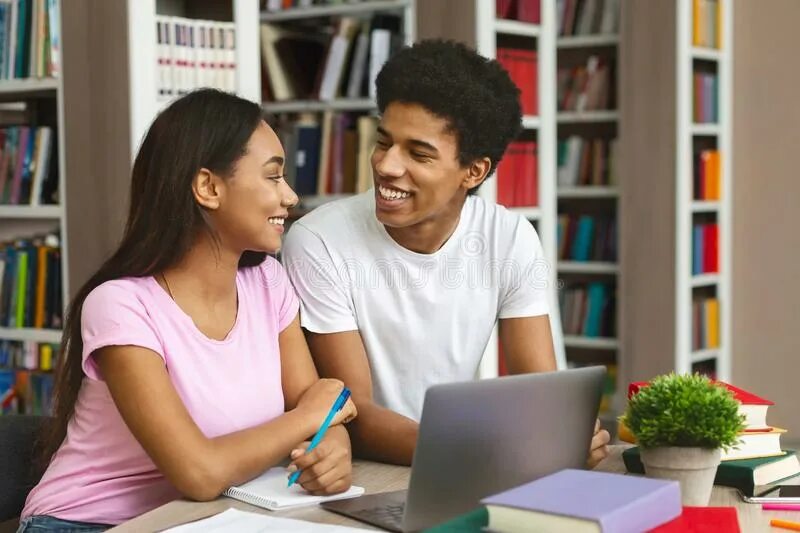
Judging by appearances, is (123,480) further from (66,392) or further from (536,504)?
(536,504)

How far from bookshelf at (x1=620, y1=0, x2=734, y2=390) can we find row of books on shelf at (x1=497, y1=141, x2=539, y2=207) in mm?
766

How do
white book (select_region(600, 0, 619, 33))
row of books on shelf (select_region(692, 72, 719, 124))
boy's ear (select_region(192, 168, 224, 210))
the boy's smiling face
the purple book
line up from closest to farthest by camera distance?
the purple book, boy's ear (select_region(192, 168, 224, 210)), the boy's smiling face, row of books on shelf (select_region(692, 72, 719, 124)), white book (select_region(600, 0, 619, 33))

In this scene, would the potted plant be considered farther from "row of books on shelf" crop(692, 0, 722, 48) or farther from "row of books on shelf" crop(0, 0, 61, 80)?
"row of books on shelf" crop(692, 0, 722, 48)

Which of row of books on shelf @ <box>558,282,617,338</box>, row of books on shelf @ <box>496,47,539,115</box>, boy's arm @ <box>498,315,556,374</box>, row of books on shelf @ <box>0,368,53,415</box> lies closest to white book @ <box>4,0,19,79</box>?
row of books on shelf @ <box>0,368,53,415</box>

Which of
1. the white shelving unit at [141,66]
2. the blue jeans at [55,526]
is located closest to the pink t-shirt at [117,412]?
the blue jeans at [55,526]

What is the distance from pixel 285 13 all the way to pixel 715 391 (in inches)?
140

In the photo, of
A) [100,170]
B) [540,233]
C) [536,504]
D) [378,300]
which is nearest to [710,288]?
[540,233]

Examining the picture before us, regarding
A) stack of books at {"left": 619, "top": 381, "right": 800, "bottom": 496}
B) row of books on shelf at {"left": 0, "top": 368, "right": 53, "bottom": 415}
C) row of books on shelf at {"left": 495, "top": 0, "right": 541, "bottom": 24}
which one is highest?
row of books on shelf at {"left": 495, "top": 0, "right": 541, "bottom": 24}

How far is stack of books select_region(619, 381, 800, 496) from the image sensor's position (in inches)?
55.1

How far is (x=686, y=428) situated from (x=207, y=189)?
0.81 meters

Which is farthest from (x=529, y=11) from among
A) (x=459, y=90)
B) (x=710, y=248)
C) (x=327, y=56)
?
(x=459, y=90)

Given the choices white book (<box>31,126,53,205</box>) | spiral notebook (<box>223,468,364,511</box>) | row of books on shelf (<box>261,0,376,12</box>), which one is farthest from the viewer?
row of books on shelf (<box>261,0,376,12</box>)

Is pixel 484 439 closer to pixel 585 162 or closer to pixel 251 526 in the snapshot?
pixel 251 526

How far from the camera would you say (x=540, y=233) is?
4.09 m
